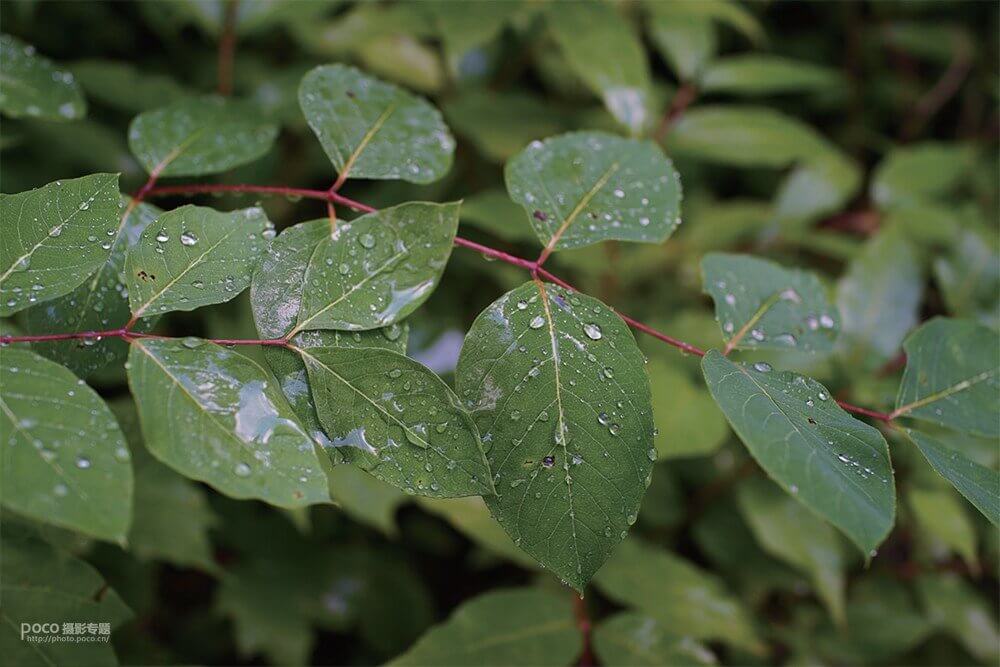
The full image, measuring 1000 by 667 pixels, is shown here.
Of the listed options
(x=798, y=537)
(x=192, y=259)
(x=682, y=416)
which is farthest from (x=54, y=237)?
(x=798, y=537)

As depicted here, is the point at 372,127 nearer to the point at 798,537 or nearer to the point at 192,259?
the point at 192,259

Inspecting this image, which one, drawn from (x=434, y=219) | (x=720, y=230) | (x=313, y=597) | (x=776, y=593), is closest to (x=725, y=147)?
(x=720, y=230)

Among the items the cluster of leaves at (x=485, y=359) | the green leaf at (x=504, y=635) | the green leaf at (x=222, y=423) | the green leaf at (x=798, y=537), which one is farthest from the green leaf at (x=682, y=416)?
the green leaf at (x=222, y=423)

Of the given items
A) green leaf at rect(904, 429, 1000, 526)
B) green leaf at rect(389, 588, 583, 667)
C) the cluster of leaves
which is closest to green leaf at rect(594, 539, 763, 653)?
the cluster of leaves

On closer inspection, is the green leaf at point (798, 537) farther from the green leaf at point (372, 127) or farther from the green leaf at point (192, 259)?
the green leaf at point (192, 259)

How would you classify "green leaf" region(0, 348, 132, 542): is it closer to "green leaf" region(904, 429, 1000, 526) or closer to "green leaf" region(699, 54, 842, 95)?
"green leaf" region(904, 429, 1000, 526)

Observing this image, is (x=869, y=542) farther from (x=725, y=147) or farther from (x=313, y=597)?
(x=313, y=597)
